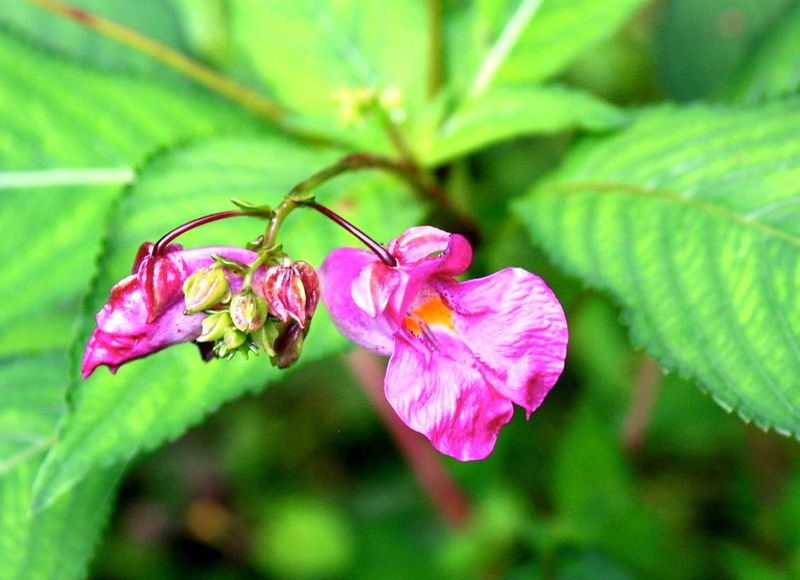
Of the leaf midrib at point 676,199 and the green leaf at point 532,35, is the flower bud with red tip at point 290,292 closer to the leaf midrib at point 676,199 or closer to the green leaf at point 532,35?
the leaf midrib at point 676,199

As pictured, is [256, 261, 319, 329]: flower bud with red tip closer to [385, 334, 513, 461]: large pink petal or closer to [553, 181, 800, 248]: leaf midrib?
[385, 334, 513, 461]: large pink petal

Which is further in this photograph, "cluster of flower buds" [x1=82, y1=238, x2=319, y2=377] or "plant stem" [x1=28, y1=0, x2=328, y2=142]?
"plant stem" [x1=28, y1=0, x2=328, y2=142]

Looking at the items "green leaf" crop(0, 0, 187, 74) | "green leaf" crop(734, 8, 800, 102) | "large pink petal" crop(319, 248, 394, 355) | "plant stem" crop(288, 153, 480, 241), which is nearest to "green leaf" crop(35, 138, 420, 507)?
"plant stem" crop(288, 153, 480, 241)

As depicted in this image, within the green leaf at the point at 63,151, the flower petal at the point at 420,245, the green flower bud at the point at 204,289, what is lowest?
the green leaf at the point at 63,151

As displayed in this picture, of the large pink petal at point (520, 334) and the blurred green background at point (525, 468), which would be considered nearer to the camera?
the large pink petal at point (520, 334)

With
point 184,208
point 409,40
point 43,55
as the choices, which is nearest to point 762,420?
point 184,208

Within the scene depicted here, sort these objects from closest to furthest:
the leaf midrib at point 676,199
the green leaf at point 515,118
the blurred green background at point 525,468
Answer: the leaf midrib at point 676,199, the green leaf at point 515,118, the blurred green background at point 525,468

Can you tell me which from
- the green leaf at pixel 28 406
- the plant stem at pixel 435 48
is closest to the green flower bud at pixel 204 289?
the green leaf at pixel 28 406
